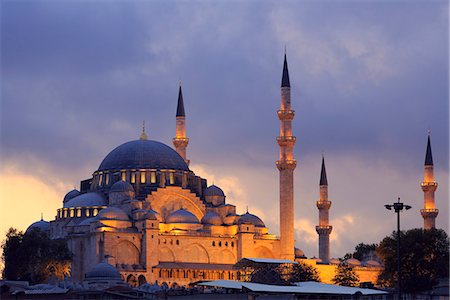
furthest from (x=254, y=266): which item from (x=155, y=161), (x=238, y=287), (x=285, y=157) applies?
(x=155, y=161)

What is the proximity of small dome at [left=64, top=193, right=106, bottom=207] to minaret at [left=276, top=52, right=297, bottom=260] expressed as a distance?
43.7 ft

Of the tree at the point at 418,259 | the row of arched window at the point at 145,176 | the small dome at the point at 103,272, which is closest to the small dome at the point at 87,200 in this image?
the row of arched window at the point at 145,176

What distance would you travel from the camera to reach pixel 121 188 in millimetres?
90375

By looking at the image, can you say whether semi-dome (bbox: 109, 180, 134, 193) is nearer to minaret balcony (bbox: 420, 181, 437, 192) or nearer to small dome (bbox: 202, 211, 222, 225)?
small dome (bbox: 202, 211, 222, 225)

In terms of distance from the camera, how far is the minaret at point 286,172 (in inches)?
3398

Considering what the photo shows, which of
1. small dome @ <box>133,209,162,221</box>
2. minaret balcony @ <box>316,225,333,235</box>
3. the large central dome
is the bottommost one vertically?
minaret balcony @ <box>316,225,333,235</box>

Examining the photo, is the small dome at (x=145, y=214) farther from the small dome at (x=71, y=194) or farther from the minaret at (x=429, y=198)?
the minaret at (x=429, y=198)

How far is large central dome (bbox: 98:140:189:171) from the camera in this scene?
9375 centimetres

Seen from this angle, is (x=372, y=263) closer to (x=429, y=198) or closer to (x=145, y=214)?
(x=429, y=198)

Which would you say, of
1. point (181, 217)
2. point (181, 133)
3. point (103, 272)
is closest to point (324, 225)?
point (181, 217)

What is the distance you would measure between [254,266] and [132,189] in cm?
1995

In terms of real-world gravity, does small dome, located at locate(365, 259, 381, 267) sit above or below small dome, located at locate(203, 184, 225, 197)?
below

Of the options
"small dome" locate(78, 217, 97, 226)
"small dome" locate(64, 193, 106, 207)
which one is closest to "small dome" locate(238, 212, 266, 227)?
"small dome" locate(64, 193, 106, 207)

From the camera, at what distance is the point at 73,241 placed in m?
88.4
